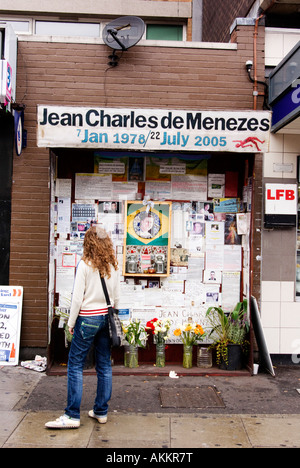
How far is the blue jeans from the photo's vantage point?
4.31 metres

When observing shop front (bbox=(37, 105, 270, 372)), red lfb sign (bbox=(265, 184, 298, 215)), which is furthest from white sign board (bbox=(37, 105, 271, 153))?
red lfb sign (bbox=(265, 184, 298, 215))

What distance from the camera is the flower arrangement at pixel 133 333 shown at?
6.11 metres

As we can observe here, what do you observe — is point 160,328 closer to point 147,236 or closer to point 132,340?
point 132,340

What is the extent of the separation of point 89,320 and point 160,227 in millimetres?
2515

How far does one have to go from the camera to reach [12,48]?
20.9ft

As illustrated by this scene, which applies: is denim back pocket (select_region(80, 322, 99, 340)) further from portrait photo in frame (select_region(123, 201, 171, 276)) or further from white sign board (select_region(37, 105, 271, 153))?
white sign board (select_region(37, 105, 271, 153))

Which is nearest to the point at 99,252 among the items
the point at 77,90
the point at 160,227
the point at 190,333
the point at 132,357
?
the point at 160,227

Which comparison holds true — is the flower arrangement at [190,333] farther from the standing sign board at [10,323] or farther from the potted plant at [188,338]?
the standing sign board at [10,323]

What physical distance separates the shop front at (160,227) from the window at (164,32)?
4072 millimetres

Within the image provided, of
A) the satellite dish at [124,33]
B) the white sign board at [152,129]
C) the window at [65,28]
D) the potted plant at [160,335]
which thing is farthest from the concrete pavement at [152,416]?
the window at [65,28]

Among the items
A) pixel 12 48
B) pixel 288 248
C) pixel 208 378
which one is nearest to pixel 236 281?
pixel 288 248

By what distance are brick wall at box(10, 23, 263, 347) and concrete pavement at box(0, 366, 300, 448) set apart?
132 centimetres

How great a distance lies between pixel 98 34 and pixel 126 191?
452cm
